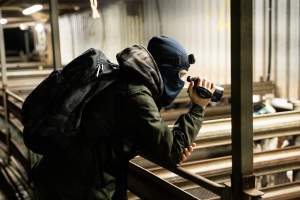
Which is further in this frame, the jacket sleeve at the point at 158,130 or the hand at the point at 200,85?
the hand at the point at 200,85

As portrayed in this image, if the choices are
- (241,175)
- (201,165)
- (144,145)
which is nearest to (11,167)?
(201,165)

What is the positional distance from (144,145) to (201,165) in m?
0.87

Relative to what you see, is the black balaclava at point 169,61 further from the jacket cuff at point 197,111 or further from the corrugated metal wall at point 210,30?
the corrugated metal wall at point 210,30

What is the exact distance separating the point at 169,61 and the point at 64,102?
20.6 inches

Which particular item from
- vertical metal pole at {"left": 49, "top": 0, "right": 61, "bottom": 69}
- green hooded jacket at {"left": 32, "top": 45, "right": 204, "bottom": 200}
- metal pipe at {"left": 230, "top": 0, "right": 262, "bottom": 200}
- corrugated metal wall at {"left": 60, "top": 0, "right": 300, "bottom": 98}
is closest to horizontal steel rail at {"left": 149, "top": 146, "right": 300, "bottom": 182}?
green hooded jacket at {"left": 32, "top": 45, "right": 204, "bottom": 200}

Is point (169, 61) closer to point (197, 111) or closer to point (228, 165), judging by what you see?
point (197, 111)

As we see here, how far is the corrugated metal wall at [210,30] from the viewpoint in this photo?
590 cm

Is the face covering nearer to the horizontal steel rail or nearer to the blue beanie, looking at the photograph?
the blue beanie

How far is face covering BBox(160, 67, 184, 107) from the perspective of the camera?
1.87m

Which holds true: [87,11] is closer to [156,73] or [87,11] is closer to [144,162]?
[144,162]

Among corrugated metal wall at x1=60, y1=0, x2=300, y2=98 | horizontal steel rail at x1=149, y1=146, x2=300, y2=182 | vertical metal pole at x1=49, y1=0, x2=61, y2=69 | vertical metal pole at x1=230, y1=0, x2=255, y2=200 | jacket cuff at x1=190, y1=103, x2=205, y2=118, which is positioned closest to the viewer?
vertical metal pole at x1=230, y1=0, x2=255, y2=200

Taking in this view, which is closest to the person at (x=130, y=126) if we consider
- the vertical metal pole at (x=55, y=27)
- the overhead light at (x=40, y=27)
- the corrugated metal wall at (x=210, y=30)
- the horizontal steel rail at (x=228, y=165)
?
the horizontal steel rail at (x=228, y=165)

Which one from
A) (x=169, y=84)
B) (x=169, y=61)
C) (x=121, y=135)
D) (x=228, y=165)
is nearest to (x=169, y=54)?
(x=169, y=61)

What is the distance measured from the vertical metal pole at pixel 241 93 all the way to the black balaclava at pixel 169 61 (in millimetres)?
335
